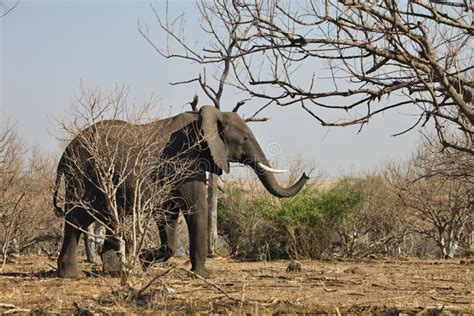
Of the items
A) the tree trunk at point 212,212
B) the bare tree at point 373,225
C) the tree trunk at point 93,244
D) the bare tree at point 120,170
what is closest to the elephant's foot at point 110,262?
the bare tree at point 120,170

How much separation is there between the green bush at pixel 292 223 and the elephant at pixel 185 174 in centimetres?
528

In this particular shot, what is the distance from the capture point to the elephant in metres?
13.4

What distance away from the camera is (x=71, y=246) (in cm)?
1364

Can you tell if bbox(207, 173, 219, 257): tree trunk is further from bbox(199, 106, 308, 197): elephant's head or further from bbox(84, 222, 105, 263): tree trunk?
bbox(199, 106, 308, 197): elephant's head

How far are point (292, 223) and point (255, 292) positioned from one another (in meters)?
9.16

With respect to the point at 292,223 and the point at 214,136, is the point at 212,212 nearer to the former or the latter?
the point at 292,223

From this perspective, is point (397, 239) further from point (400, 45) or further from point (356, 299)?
point (400, 45)

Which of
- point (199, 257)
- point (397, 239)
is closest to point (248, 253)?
point (397, 239)

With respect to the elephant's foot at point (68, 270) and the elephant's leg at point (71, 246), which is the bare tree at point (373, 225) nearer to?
the elephant's leg at point (71, 246)

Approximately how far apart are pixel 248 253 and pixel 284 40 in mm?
15013

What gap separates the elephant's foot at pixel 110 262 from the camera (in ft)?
43.9

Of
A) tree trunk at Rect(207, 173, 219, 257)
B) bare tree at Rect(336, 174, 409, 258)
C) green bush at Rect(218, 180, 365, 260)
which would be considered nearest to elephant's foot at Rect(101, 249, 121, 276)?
green bush at Rect(218, 180, 365, 260)

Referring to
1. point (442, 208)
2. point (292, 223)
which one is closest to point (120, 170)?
point (292, 223)

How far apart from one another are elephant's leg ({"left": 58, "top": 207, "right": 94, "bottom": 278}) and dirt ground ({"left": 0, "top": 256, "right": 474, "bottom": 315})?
0.34 meters
